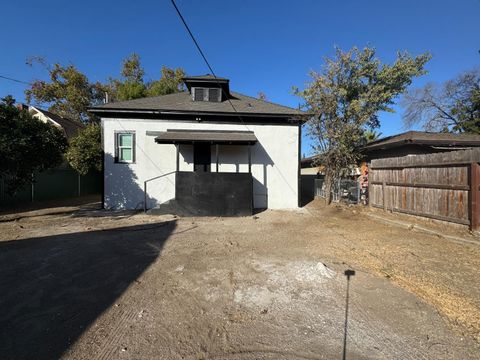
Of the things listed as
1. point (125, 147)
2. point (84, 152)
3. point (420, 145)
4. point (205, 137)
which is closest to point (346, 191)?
point (420, 145)

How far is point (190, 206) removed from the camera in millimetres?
10180

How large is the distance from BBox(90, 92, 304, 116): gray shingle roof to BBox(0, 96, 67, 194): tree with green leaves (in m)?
2.28

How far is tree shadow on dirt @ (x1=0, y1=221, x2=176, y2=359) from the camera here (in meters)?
2.65

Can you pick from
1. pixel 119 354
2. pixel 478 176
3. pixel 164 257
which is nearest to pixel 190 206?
pixel 164 257

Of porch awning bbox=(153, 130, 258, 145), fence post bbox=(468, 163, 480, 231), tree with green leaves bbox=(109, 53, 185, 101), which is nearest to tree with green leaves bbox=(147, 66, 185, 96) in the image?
tree with green leaves bbox=(109, 53, 185, 101)

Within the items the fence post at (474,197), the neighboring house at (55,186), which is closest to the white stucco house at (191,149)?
the neighboring house at (55,186)

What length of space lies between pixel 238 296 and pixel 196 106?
407 inches

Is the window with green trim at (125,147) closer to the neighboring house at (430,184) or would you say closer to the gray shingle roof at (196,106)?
the gray shingle roof at (196,106)

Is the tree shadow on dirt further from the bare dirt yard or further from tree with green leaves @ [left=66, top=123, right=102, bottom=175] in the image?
tree with green leaves @ [left=66, top=123, right=102, bottom=175]

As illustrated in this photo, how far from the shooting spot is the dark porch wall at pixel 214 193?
10.2 meters

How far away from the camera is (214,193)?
10.3 metres

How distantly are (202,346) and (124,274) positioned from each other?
8.03 feet

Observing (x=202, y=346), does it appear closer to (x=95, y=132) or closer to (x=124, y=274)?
(x=124, y=274)

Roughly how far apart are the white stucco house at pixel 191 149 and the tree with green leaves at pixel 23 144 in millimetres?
2013
